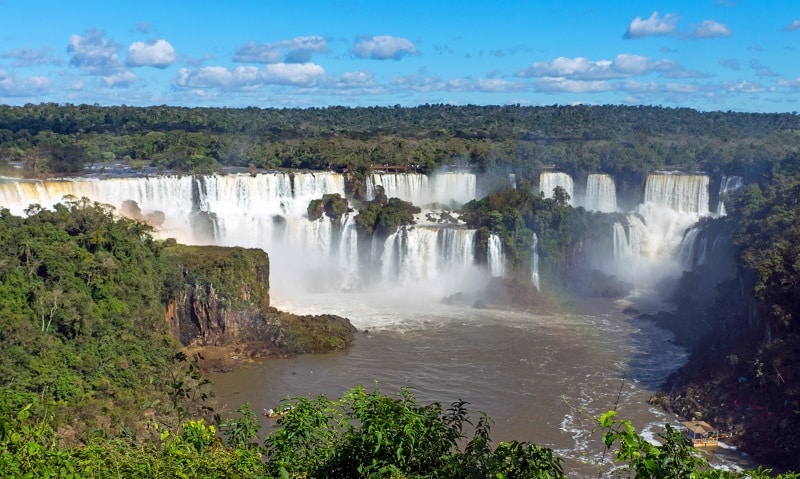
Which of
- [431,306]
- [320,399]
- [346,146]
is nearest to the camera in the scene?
[320,399]

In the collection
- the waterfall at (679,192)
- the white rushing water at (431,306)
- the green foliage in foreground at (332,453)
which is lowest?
the white rushing water at (431,306)

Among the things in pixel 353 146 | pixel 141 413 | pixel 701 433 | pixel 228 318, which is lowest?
pixel 701 433

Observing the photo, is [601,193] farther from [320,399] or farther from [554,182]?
[320,399]

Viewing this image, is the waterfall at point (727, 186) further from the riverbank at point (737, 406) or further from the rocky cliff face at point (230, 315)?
the rocky cliff face at point (230, 315)

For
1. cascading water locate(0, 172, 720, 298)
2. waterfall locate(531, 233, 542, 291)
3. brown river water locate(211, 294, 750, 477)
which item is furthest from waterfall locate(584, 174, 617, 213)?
brown river water locate(211, 294, 750, 477)

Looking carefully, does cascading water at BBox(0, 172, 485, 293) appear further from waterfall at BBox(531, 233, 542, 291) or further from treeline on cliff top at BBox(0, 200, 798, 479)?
→ treeline on cliff top at BBox(0, 200, 798, 479)

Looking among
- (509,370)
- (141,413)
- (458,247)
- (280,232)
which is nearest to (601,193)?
(458,247)

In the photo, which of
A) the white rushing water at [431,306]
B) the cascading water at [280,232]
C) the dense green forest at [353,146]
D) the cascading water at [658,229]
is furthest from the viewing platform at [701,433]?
the dense green forest at [353,146]
